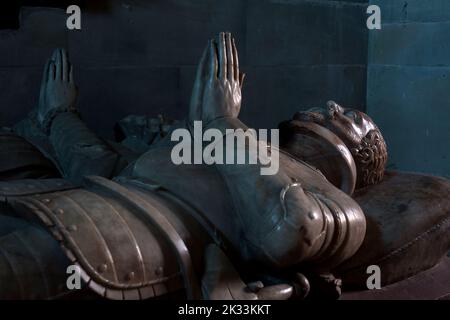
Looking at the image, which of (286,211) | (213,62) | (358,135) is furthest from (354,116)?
(286,211)

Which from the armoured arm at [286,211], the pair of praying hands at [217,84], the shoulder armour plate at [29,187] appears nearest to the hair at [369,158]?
the armoured arm at [286,211]

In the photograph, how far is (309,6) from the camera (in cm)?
533

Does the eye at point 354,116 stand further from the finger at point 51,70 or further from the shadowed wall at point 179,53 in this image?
the shadowed wall at point 179,53

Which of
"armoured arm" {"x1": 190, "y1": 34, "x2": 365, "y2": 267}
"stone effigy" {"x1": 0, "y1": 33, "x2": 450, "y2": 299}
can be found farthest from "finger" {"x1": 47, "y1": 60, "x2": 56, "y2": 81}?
"armoured arm" {"x1": 190, "y1": 34, "x2": 365, "y2": 267}

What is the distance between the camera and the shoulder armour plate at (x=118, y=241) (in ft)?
7.61

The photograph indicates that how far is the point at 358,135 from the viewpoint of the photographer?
10.6 feet

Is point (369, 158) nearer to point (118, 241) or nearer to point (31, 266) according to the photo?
point (118, 241)

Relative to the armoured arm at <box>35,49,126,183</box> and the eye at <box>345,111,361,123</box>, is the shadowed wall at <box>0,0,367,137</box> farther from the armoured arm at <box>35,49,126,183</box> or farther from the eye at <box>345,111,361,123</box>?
the eye at <box>345,111,361,123</box>

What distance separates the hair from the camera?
3227 millimetres

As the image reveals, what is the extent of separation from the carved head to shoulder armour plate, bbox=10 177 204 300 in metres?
1.01

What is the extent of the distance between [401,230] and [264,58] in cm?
247
